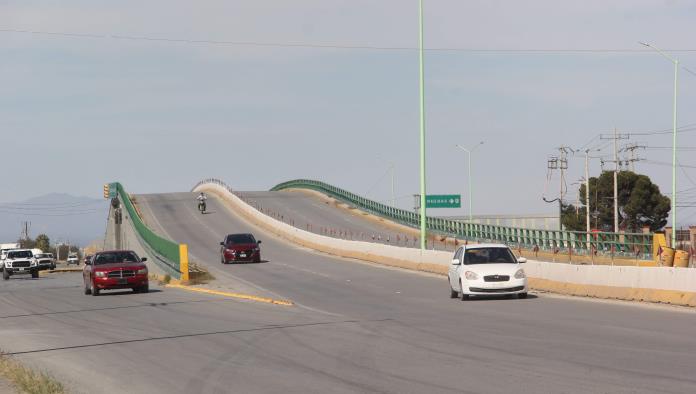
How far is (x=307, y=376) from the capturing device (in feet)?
43.9

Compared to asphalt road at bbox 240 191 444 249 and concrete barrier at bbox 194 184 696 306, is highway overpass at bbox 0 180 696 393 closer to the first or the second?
concrete barrier at bbox 194 184 696 306

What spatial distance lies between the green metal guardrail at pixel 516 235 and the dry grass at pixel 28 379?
36397 millimetres

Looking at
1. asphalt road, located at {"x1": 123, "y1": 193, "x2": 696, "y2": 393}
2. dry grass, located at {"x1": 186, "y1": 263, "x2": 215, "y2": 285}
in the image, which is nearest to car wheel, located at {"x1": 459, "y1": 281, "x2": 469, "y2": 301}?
asphalt road, located at {"x1": 123, "y1": 193, "x2": 696, "y2": 393}

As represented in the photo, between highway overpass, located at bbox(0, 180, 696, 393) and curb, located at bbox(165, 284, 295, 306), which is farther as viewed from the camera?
curb, located at bbox(165, 284, 295, 306)

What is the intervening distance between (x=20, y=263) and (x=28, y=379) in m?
54.2

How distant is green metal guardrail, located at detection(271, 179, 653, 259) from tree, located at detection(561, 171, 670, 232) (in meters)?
27.6

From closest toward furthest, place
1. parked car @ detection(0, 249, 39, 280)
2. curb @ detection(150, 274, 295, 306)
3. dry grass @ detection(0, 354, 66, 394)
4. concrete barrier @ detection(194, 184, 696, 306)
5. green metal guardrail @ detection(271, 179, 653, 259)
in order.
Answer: dry grass @ detection(0, 354, 66, 394), concrete barrier @ detection(194, 184, 696, 306), curb @ detection(150, 274, 295, 306), green metal guardrail @ detection(271, 179, 653, 259), parked car @ detection(0, 249, 39, 280)

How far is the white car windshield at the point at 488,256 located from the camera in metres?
29.7

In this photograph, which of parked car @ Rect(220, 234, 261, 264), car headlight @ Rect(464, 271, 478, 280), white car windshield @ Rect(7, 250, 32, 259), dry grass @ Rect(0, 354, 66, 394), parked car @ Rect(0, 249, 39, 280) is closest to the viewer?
dry grass @ Rect(0, 354, 66, 394)

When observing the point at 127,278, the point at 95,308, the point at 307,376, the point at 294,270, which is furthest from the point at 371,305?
the point at 294,270

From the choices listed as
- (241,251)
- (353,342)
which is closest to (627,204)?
(241,251)

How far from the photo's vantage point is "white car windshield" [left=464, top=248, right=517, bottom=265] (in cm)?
2966

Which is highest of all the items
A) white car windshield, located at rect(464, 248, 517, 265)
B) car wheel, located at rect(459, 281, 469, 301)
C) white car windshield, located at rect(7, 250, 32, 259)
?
white car windshield, located at rect(464, 248, 517, 265)

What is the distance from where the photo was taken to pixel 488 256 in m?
29.8
